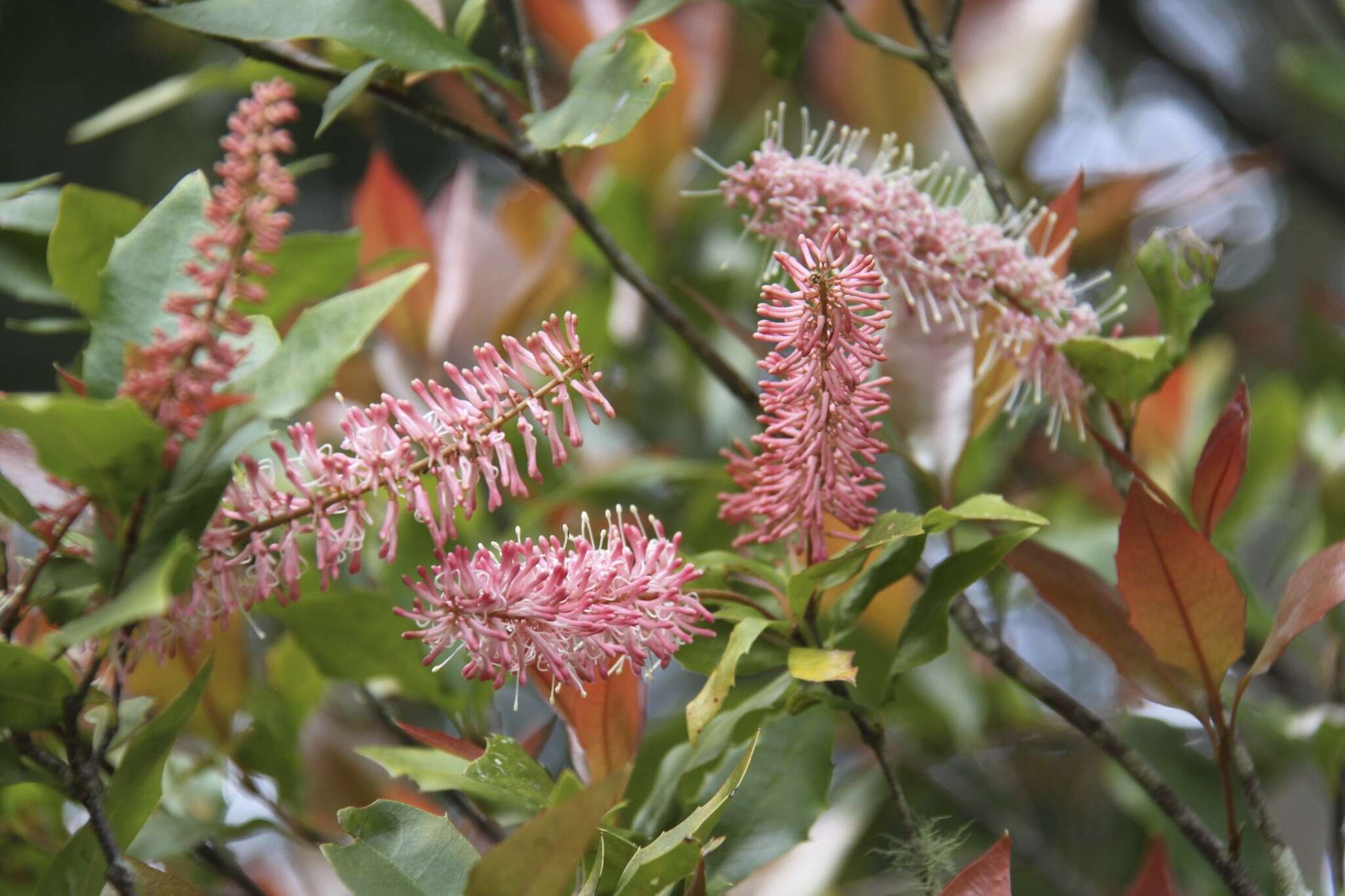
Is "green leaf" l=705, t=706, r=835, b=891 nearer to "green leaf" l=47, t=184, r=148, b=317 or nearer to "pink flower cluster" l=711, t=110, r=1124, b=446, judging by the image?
"pink flower cluster" l=711, t=110, r=1124, b=446

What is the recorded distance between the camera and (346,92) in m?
0.52

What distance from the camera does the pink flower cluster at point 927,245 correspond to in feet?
1.70

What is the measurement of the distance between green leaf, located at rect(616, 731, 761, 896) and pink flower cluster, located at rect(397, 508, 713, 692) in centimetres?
6

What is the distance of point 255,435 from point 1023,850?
79 cm

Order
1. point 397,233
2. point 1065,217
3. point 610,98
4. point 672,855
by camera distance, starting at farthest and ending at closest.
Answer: point 397,233, point 1065,217, point 610,98, point 672,855

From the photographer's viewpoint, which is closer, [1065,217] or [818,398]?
[818,398]

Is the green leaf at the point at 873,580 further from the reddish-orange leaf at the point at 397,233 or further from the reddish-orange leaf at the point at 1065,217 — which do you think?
the reddish-orange leaf at the point at 397,233

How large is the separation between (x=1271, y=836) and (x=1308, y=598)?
111 mm

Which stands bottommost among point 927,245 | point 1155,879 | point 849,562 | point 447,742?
point 1155,879

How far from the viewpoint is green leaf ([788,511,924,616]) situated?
46cm

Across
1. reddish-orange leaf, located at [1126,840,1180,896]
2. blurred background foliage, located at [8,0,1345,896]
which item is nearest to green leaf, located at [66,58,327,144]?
blurred background foliage, located at [8,0,1345,896]

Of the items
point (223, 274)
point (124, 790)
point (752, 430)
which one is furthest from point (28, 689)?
point (752, 430)

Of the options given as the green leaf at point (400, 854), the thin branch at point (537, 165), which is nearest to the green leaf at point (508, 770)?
the green leaf at point (400, 854)

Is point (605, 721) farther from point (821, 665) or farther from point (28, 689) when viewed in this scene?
point (28, 689)
